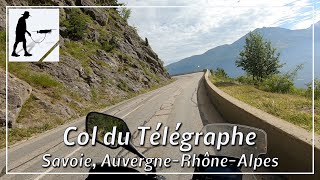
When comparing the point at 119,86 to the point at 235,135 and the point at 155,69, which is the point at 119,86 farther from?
the point at 235,135

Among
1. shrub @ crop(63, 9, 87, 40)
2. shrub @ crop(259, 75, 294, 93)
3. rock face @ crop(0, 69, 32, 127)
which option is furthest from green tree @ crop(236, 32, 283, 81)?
rock face @ crop(0, 69, 32, 127)

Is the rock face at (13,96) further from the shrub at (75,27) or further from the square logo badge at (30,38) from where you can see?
the shrub at (75,27)

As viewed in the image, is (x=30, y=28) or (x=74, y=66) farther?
(x=74, y=66)

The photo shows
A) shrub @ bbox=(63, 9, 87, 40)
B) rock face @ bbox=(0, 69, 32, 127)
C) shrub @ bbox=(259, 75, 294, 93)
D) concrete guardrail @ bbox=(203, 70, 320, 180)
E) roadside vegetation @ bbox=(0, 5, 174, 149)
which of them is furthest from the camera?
shrub @ bbox=(63, 9, 87, 40)

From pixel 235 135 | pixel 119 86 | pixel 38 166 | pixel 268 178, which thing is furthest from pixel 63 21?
pixel 235 135

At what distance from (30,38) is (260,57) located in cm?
3377

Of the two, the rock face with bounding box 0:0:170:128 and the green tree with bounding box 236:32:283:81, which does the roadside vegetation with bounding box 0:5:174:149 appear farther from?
the green tree with bounding box 236:32:283:81

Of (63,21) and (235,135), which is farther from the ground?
(63,21)

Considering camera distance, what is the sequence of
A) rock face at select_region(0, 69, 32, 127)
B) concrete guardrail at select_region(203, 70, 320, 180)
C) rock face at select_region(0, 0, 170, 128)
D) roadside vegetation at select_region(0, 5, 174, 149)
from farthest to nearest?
rock face at select_region(0, 0, 170, 128)
roadside vegetation at select_region(0, 5, 174, 149)
rock face at select_region(0, 69, 32, 127)
concrete guardrail at select_region(203, 70, 320, 180)

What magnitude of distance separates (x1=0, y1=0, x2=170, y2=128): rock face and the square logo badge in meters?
0.80

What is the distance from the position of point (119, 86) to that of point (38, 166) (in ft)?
94.2

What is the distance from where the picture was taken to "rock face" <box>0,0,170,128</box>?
1844 centimetres

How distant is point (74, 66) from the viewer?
3016 centimetres

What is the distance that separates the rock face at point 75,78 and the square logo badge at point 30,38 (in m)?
0.80
